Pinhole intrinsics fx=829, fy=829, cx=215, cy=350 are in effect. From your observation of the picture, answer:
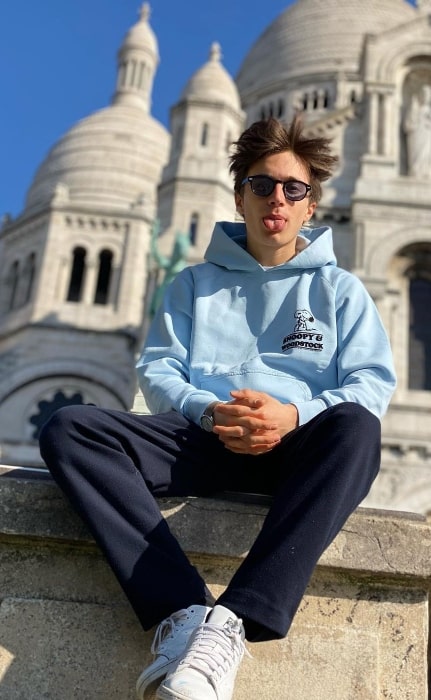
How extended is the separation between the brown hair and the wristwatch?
0.97 m

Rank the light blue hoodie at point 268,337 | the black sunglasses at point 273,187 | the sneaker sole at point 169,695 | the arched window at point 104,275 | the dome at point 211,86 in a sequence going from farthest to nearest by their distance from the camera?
the arched window at point 104,275 < the dome at point 211,86 < the black sunglasses at point 273,187 < the light blue hoodie at point 268,337 < the sneaker sole at point 169,695

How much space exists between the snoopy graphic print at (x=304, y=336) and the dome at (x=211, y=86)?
52.8 ft

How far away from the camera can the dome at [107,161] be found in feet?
85.2

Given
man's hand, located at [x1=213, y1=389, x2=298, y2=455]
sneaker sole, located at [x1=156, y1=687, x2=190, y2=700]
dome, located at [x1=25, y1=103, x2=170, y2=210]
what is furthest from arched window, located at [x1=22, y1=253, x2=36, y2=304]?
sneaker sole, located at [x1=156, y1=687, x2=190, y2=700]

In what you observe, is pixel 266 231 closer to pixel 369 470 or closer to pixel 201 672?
pixel 369 470

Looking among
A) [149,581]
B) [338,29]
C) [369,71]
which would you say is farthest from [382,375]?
[338,29]

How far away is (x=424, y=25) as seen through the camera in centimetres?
1869

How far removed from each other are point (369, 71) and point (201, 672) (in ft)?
56.7

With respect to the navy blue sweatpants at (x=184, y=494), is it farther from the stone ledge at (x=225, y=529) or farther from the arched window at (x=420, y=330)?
the arched window at (x=420, y=330)

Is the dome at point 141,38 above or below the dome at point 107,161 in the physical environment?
above

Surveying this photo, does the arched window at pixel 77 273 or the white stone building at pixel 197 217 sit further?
the arched window at pixel 77 273

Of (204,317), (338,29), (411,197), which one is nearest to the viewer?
(204,317)

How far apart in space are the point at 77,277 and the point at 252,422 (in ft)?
68.9

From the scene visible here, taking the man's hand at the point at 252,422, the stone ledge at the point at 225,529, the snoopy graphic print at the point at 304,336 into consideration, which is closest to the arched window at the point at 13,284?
the snoopy graphic print at the point at 304,336
